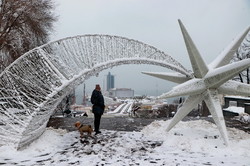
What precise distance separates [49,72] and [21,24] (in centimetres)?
1007

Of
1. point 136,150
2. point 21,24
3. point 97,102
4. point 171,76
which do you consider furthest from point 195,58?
point 21,24

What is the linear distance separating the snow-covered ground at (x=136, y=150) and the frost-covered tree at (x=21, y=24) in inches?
361

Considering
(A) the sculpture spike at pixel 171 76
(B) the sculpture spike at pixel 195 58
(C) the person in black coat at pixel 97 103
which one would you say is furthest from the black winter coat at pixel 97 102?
(B) the sculpture spike at pixel 195 58

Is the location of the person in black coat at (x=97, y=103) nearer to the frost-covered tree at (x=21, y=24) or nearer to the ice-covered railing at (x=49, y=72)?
the ice-covered railing at (x=49, y=72)

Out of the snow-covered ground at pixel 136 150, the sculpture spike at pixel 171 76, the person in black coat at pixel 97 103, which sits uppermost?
the sculpture spike at pixel 171 76

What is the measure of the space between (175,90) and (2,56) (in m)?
12.7

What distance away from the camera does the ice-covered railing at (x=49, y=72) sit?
7.19 meters

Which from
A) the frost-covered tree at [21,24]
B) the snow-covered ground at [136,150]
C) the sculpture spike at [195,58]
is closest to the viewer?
the snow-covered ground at [136,150]

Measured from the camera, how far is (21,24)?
642 inches

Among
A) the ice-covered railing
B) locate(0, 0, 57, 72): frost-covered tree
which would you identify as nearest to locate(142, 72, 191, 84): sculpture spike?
the ice-covered railing

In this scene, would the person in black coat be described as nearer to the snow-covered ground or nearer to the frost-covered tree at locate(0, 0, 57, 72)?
the snow-covered ground

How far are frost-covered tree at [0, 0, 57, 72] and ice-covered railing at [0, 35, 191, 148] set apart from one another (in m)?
7.84

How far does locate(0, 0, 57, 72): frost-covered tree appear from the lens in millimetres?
15711

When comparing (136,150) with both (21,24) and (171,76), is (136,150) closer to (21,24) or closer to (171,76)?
(171,76)
